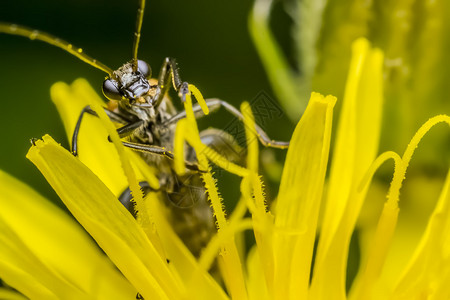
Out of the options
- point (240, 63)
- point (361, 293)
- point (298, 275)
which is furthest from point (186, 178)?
point (240, 63)

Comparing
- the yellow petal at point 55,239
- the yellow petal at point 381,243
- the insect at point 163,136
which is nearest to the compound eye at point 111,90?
the insect at point 163,136

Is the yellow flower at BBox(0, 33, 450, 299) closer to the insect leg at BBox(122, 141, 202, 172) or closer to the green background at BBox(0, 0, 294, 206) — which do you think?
the insect leg at BBox(122, 141, 202, 172)

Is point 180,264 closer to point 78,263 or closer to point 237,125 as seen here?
point 78,263

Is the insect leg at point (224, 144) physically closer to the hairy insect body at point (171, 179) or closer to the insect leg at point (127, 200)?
the hairy insect body at point (171, 179)

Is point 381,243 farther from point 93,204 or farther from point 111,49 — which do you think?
point 111,49

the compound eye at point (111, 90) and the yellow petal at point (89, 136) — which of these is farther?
the yellow petal at point (89, 136)

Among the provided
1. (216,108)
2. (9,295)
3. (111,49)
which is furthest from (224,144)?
(111,49)
